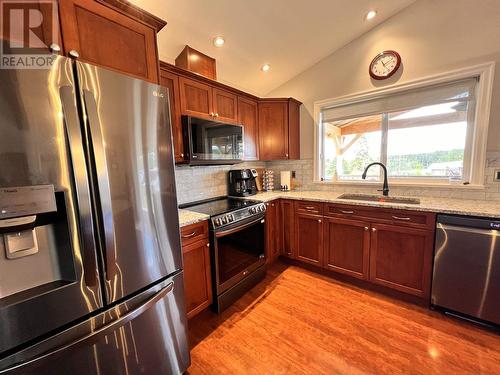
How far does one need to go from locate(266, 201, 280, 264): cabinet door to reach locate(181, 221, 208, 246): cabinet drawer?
99 centimetres

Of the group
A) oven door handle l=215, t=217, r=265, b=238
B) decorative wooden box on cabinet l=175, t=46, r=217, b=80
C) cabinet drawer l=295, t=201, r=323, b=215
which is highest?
decorative wooden box on cabinet l=175, t=46, r=217, b=80

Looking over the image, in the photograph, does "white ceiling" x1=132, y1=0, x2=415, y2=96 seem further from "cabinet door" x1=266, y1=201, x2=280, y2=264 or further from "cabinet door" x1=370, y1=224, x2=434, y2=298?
"cabinet door" x1=370, y1=224, x2=434, y2=298

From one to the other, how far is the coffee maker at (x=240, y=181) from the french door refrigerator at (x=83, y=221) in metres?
1.54

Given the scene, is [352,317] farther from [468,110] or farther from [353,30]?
[353,30]

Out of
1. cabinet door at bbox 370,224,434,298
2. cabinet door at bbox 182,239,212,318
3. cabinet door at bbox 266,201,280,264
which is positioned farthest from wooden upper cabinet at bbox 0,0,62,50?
cabinet door at bbox 370,224,434,298

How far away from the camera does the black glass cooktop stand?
6.55 ft

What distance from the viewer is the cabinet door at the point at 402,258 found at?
1.89m

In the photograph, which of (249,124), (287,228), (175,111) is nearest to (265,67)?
(249,124)

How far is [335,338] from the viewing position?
1.65 metres

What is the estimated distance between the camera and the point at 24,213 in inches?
29.5

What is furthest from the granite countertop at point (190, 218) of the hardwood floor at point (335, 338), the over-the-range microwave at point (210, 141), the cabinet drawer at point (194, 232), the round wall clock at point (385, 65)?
the round wall clock at point (385, 65)

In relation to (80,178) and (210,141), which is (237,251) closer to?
(210,141)

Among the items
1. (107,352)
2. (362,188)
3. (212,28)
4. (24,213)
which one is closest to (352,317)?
(362,188)

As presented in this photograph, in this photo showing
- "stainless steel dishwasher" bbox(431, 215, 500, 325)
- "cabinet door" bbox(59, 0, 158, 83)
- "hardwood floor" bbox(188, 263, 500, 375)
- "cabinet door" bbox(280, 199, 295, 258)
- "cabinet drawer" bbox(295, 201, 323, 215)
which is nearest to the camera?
"cabinet door" bbox(59, 0, 158, 83)
